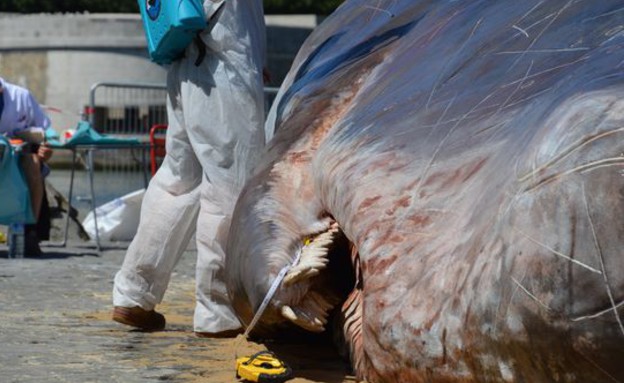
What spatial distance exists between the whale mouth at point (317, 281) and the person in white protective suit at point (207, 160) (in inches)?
40.4

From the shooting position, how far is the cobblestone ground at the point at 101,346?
14.9 feet

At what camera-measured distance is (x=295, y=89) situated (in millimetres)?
5504

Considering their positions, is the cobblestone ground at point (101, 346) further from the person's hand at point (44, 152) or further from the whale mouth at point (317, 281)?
the person's hand at point (44, 152)

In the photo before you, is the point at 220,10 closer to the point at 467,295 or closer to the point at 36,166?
the point at 467,295

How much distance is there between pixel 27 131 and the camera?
1009 cm

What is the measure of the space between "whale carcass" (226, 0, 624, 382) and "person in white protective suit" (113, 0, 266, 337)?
0.85 feet

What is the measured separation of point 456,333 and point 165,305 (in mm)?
3443

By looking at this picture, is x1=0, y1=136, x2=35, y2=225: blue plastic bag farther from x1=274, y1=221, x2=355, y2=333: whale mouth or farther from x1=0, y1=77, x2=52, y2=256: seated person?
x1=274, y1=221, x2=355, y2=333: whale mouth

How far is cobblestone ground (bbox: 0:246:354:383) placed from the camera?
4551mm

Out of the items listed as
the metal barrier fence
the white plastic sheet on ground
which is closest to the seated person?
the white plastic sheet on ground

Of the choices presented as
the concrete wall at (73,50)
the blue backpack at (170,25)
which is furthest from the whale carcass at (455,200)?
the concrete wall at (73,50)

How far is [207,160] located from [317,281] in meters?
1.29

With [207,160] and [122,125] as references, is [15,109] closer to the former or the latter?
[122,125]

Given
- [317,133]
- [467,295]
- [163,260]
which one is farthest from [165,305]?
[467,295]
